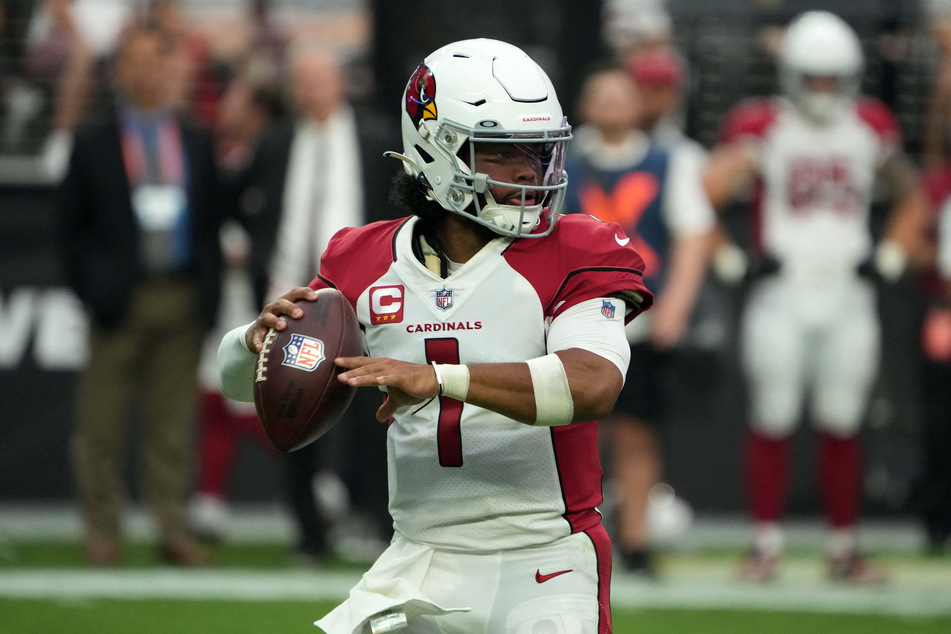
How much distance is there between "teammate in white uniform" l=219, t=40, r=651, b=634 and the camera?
9.13ft

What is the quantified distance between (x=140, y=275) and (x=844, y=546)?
3.13 metres

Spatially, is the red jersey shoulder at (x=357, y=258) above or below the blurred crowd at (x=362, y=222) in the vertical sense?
above

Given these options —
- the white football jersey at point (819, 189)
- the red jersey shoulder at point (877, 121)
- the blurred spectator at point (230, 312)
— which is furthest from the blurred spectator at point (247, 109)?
the red jersey shoulder at point (877, 121)

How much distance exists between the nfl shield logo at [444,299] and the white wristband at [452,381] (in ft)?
0.95

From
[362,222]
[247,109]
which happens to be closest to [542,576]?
[362,222]

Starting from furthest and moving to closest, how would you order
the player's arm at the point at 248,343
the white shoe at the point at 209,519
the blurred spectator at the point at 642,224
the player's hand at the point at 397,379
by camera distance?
the white shoe at the point at 209,519
the blurred spectator at the point at 642,224
the player's arm at the point at 248,343
the player's hand at the point at 397,379

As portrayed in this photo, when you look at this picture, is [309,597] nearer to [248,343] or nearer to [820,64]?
[248,343]

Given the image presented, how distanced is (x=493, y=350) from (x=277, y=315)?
0.44 metres

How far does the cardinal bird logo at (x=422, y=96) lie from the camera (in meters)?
3.05

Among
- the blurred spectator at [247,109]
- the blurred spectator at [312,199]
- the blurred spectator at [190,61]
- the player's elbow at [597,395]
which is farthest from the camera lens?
the blurred spectator at [190,61]

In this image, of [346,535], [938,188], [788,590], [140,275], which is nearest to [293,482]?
[346,535]

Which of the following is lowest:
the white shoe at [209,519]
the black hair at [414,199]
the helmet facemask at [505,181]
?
the white shoe at [209,519]

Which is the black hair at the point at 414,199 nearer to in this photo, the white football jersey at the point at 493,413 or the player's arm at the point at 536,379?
the white football jersey at the point at 493,413

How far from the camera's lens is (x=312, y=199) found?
20.0ft
